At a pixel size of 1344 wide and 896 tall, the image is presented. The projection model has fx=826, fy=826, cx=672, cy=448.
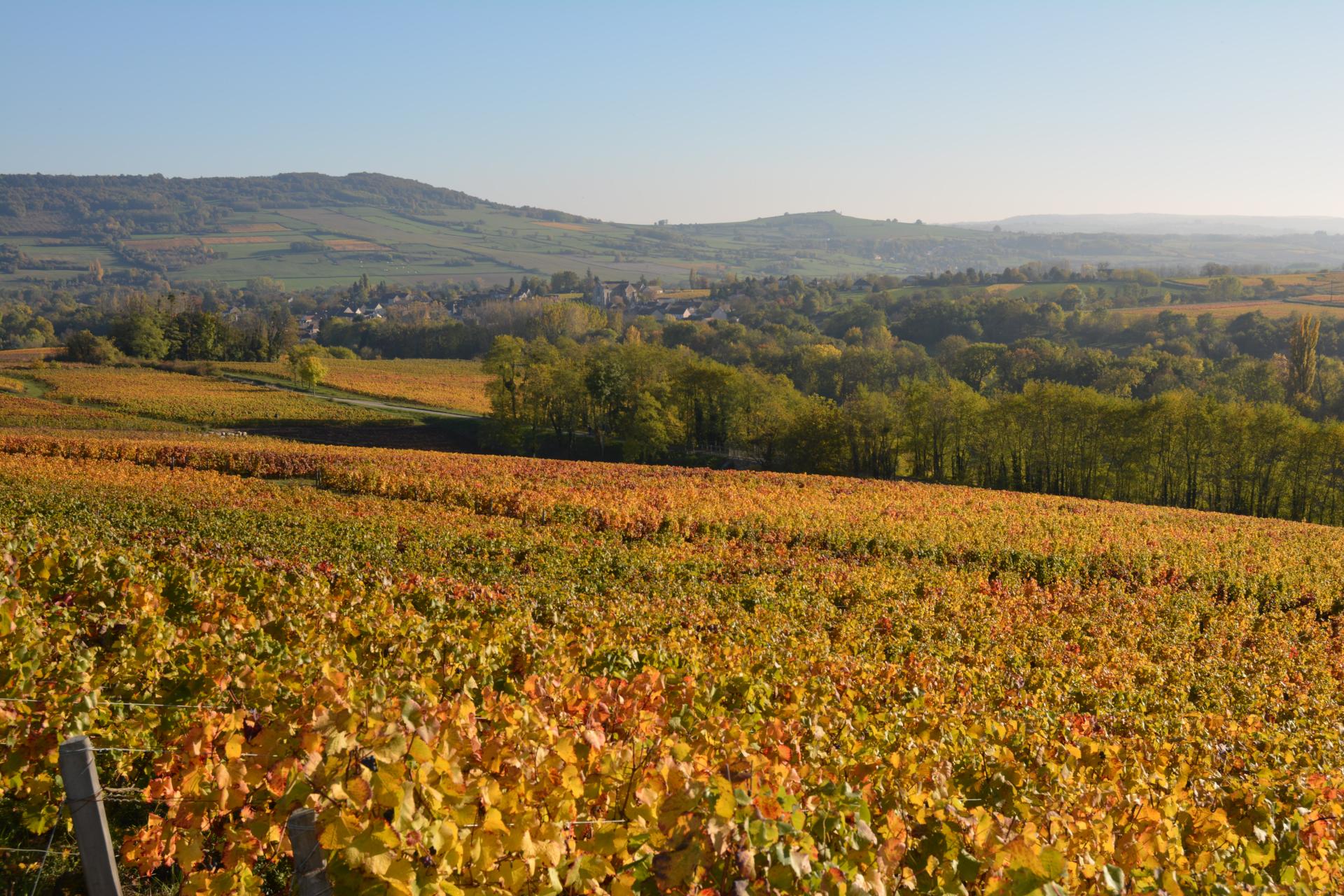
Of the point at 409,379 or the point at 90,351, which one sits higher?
the point at 90,351

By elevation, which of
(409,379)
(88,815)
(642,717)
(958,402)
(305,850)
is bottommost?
(409,379)

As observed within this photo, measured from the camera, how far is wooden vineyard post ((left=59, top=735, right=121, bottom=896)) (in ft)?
12.2

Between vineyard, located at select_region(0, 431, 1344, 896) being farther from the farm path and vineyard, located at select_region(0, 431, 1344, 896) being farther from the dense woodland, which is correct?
the farm path

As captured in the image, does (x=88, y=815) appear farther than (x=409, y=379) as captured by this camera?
No

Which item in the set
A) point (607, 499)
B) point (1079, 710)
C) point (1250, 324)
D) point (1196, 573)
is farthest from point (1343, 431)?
point (1250, 324)

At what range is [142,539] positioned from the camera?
1855cm

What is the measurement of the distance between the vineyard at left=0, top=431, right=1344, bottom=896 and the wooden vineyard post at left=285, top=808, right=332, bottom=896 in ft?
0.35

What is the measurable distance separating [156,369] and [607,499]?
8348cm

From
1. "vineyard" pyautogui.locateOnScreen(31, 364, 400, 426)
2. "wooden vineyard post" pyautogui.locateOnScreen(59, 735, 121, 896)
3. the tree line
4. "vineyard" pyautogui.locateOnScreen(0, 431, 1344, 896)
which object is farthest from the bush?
"wooden vineyard post" pyautogui.locateOnScreen(59, 735, 121, 896)

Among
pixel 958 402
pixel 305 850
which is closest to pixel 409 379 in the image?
pixel 958 402

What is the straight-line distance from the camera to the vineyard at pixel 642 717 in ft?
12.7

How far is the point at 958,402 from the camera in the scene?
5925 centimetres

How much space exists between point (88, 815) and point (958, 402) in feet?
198

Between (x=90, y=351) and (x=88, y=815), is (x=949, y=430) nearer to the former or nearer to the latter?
(x=88, y=815)
